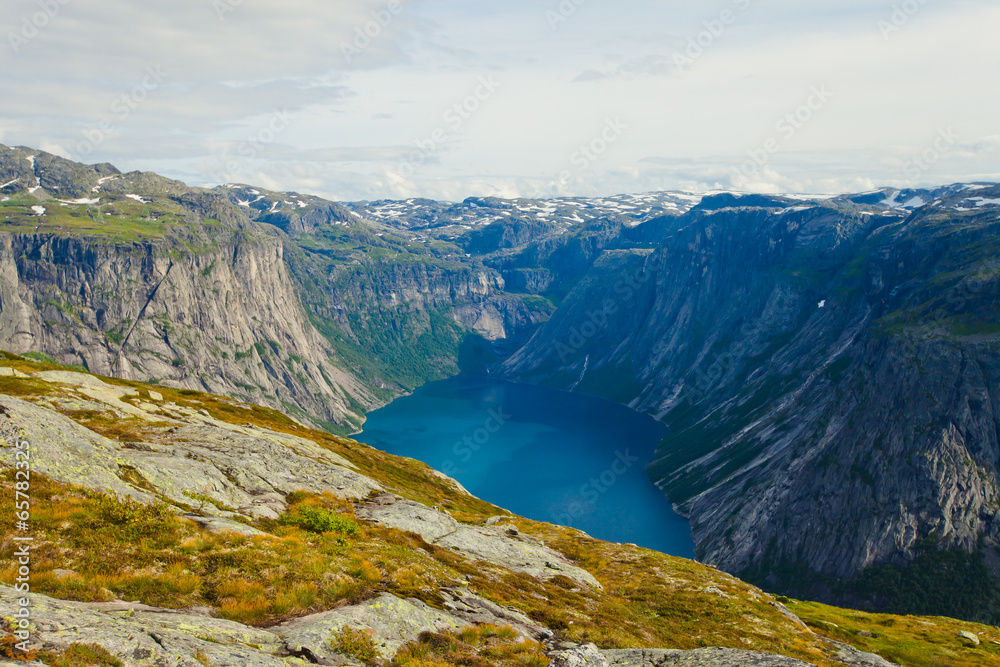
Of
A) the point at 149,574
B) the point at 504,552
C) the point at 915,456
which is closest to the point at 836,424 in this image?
the point at 915,456

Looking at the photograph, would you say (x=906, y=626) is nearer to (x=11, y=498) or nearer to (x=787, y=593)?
(x=11, y=498)

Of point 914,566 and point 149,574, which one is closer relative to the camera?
point 149,574

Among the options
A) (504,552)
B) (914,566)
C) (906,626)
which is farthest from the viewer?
(914,566)

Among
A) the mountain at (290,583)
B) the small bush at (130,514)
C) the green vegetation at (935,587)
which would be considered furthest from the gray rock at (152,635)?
the green vegetation at (935,587)

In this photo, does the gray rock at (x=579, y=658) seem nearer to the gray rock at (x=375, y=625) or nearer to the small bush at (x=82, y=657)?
the gray rock at (x=375, y=625)

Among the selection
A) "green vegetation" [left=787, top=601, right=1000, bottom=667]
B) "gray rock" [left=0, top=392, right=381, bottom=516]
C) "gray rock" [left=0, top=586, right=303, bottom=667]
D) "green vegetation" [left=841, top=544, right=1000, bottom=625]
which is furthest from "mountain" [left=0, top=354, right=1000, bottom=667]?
"green vegetation" [left=841, top=544, right=1000, bottom=625]

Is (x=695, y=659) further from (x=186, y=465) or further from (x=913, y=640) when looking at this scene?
(x=913, y=640)

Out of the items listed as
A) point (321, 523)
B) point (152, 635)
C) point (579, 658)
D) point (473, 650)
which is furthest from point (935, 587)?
point (152, 635)
